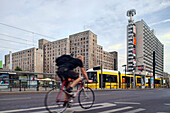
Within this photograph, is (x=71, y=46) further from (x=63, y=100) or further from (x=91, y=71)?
(x=63, y=100)

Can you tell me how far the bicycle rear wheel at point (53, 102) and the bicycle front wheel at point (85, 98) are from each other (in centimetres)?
68

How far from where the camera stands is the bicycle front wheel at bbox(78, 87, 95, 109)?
15.0 feet

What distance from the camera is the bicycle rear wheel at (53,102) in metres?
3.82

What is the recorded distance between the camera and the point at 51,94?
3.94m

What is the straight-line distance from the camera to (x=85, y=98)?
15.3ft

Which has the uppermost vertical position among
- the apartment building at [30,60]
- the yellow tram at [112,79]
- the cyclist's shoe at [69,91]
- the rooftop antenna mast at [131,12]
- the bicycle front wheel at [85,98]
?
the rooftop antenna mast at [131,12]

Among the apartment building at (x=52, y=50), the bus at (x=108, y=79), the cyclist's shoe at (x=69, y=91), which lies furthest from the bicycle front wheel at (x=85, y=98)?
the apartment building at (x=52, y=50)

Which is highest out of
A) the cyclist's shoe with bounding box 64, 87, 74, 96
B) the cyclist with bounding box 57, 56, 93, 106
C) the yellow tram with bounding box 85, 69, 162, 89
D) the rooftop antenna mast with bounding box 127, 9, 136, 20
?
the rooftop antenna mast with bounding box 127, 9, 136, 20

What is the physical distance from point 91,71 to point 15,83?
1156 centimetres

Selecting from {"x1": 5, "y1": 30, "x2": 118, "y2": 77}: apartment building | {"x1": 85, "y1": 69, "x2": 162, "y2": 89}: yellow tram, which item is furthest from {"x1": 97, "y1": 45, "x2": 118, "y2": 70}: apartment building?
{"x1": 85, "y1": 69, "x2": 162, "y2": 89}: yellow tram

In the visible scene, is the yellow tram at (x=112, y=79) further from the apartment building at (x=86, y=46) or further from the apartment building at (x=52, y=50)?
the apartment building at (x=52, y=50)

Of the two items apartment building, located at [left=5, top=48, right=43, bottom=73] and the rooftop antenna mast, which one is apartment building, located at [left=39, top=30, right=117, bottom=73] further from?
the rooftop antenna mast

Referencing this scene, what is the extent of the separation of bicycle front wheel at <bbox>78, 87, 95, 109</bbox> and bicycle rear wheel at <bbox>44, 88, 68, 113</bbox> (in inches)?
26.9

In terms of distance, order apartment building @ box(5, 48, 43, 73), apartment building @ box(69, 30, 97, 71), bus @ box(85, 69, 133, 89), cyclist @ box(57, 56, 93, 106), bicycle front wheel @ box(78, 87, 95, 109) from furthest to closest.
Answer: apartment building @ box(5, 48, 43, 73) < apartment building @ box(69, 30, 97, 71) < bus @ box(85, 69, 133, 89) < bicycle front wheel @ box(78, 87, 95, 109) < cyclist @ box(57, 56, 93, 106)
